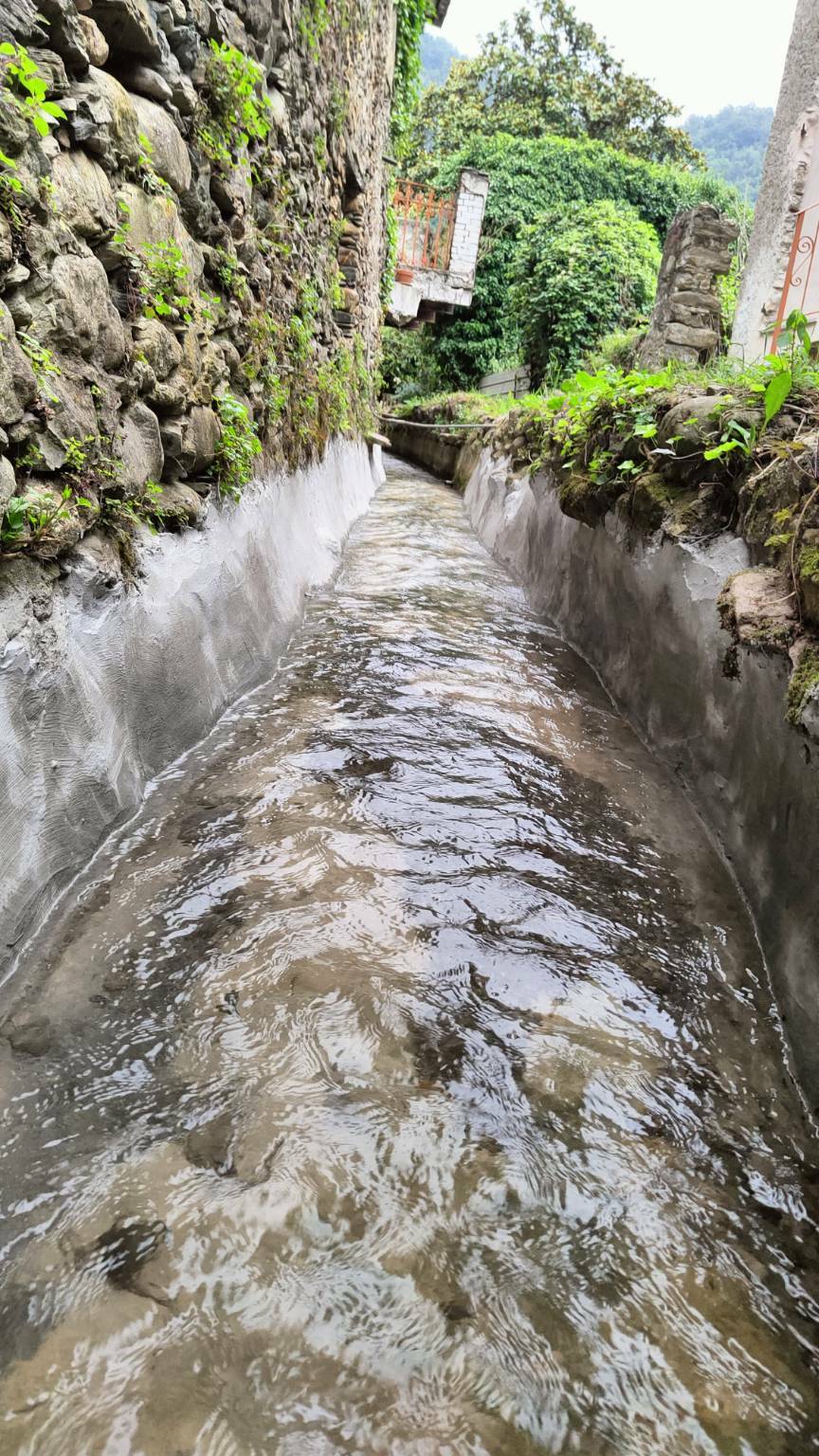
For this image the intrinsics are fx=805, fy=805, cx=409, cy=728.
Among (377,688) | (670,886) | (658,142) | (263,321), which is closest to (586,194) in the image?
(658,142)

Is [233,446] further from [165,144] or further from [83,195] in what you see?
[83,195]

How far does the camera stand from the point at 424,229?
55.3 ft

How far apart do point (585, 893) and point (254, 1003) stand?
1077 mm

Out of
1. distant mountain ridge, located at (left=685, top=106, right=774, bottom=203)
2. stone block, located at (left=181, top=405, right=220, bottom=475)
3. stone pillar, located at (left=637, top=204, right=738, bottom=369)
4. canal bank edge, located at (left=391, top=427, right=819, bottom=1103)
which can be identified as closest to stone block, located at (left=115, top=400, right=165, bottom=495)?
stone block, located at (left=181, top=405, right=220, bottom=475)

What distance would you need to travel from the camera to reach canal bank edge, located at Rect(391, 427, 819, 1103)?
6.81ft

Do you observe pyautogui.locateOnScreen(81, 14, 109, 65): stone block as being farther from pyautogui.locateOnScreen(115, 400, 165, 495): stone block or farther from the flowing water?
the flowing water

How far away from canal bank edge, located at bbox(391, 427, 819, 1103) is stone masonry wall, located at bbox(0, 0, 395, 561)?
1948mm

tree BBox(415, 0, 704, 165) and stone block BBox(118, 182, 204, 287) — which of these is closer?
stone block BBox(118, 182, 204, 287)

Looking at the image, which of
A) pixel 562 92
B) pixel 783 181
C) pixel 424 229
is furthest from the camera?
pixel 562 92

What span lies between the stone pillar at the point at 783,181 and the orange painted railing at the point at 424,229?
11.6 m

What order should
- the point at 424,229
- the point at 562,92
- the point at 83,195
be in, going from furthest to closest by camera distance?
1. the point at 562,92
2. the point at 424,229
3. the point at 83,195

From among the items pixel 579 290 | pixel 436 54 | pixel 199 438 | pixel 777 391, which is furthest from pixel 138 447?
pixel 436 54

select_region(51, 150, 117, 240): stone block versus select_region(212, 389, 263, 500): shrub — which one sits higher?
select_region(51, 150, 117, 240): stone block

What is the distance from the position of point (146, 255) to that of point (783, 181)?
568 cm
